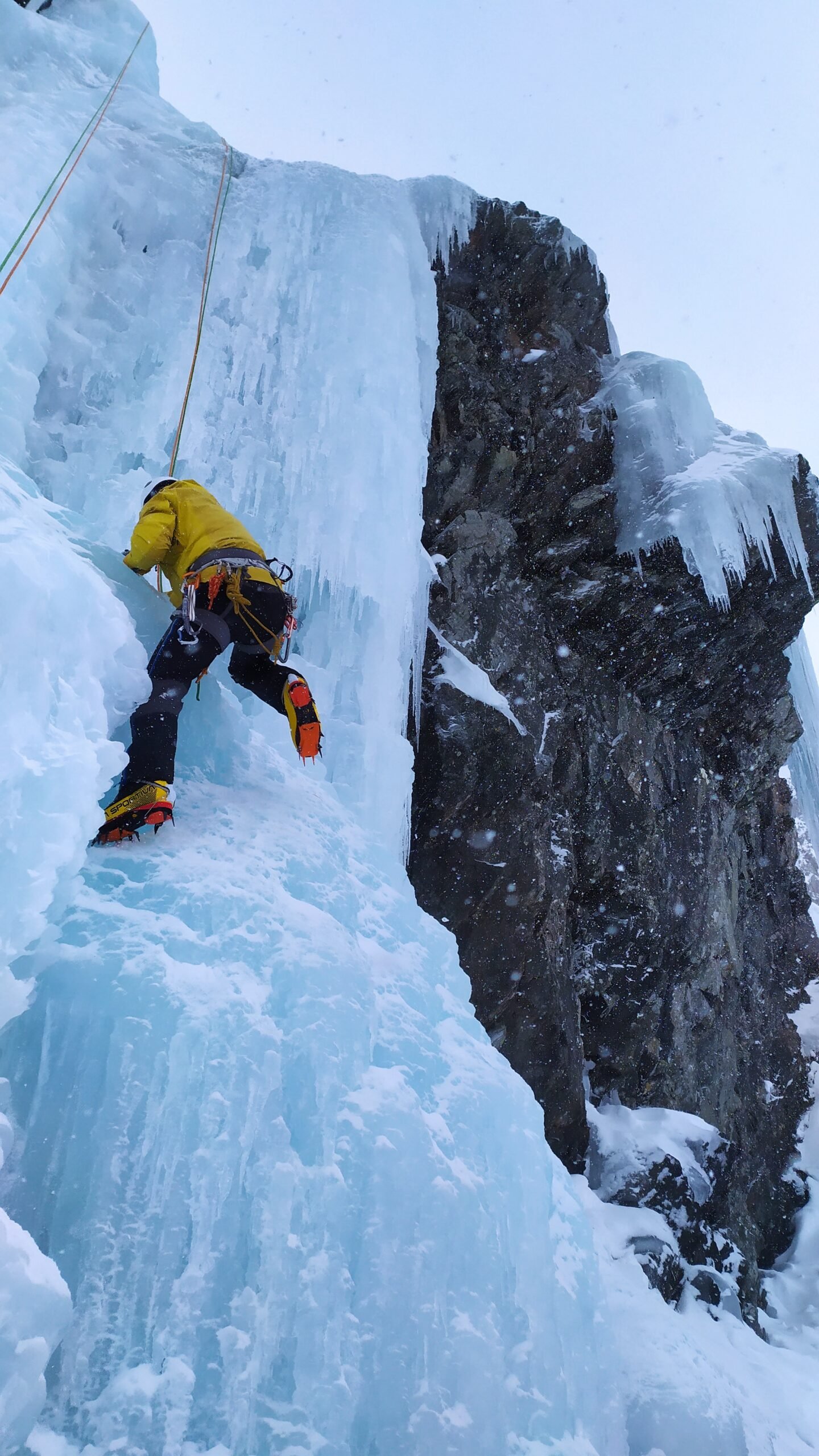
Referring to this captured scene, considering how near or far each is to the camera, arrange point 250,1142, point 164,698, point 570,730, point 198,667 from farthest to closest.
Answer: point 570,730, point 198,667, point 164,698, point 250,1142

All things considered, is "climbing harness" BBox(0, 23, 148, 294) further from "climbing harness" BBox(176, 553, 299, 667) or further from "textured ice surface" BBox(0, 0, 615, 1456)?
"climbing harness" BBox(176, 553, 299, 667)

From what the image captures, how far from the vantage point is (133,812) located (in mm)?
1951

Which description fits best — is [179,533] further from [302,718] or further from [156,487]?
[302,718]

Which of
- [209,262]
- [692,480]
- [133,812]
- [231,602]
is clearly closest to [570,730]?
[692,480]

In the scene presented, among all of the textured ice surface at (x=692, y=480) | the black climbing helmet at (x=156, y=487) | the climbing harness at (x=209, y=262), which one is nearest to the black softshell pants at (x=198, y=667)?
the black climbing helmet at (x=156, y=487)

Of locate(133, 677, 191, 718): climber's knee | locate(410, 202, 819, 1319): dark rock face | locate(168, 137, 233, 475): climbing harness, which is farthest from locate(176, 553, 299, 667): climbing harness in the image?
locate(410, 202, 819, 1319): dark rock face

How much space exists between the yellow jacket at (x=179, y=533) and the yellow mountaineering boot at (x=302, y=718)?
19.4 inches

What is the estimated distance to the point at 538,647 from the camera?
7406mm

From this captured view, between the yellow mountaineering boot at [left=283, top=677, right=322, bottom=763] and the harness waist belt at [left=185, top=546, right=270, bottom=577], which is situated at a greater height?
the harness waist belt at [left=185, top=546, right=270, bottom=577]

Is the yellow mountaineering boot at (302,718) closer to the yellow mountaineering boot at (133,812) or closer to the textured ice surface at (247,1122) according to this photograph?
the textured ice surface at (247,1122)

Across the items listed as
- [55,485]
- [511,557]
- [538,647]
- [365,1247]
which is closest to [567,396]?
[511,557]

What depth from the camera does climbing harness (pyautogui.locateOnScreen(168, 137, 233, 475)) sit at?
13.0 feet

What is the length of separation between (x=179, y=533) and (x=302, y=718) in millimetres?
808

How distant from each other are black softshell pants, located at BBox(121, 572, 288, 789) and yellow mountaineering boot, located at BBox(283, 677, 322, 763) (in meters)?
0.10
